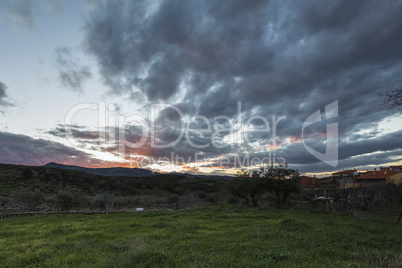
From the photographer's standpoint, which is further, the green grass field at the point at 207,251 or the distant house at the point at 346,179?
the distant house at the point at 346,179

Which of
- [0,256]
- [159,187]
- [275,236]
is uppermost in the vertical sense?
[0,256]

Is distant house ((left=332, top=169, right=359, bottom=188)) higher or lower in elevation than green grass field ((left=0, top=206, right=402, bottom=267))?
lower

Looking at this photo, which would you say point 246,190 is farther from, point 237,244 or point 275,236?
point 237,244

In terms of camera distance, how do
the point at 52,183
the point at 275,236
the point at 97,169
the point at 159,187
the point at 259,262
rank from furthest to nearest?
the point at 97,169 < the point at 159,187 < the point at 52,183 < the point at 275,236 < the point at 259,262

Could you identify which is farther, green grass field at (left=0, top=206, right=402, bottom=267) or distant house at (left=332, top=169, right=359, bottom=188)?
distant house at (left=332, top=169, right=359, bottom=188)

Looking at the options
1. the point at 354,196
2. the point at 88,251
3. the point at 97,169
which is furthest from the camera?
the point at 97,169

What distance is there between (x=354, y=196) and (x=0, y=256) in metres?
39.3

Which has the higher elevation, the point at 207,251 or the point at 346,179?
the point at 207,251

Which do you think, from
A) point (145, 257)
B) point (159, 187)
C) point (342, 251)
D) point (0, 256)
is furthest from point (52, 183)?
point (342, 251)

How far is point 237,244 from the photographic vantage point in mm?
9891

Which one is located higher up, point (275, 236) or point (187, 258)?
point (187, 258)

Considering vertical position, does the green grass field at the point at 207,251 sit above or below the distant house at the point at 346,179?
above

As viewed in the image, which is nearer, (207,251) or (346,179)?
(207,251)

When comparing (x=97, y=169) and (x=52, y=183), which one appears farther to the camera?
(x=97, y=169)
